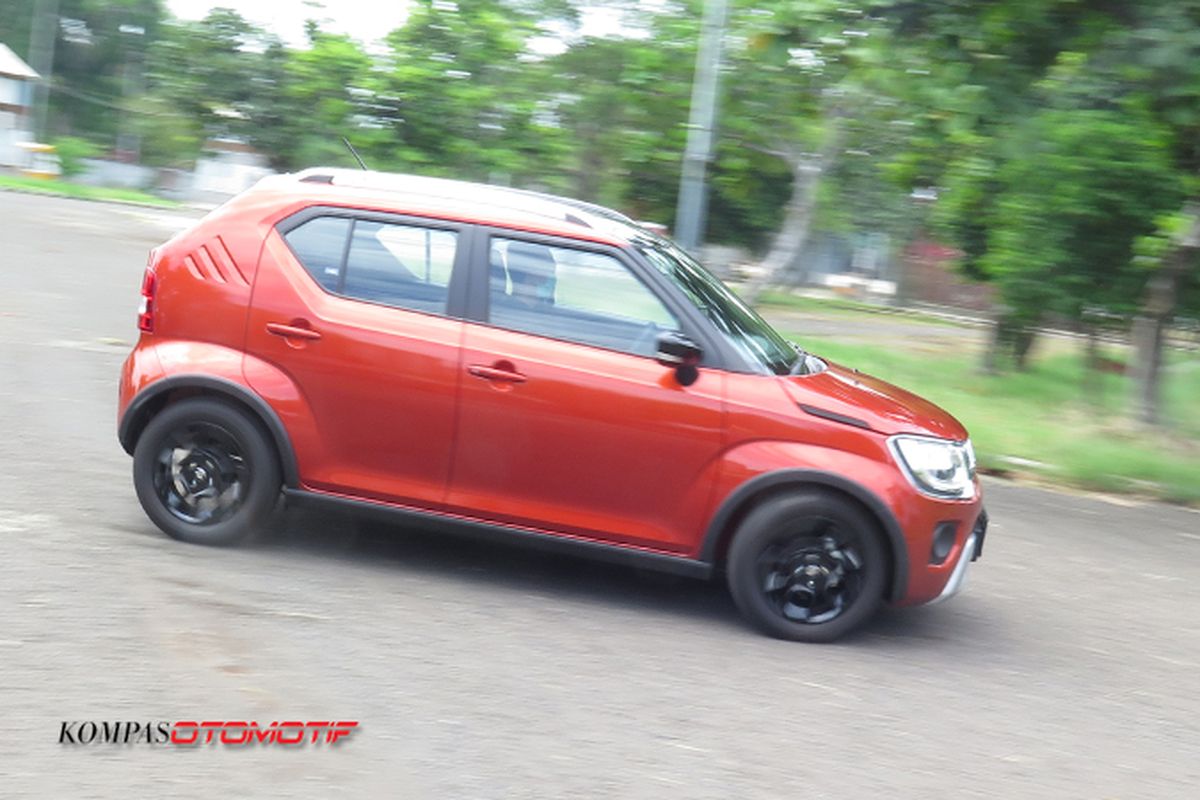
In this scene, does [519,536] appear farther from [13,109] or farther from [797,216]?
[13,109]

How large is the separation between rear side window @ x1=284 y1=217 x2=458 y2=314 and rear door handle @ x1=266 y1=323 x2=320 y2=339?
22cm

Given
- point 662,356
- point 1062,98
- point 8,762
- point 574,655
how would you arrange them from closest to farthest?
point 8,762
point 574,655
point 662,356
point 1062,98

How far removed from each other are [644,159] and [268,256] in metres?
19.5

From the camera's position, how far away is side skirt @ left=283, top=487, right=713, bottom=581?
6.45 m

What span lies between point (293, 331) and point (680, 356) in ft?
5.74

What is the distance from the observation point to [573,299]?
661 centimetres

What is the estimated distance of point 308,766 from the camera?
14.9 ft

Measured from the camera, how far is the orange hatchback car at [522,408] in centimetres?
632

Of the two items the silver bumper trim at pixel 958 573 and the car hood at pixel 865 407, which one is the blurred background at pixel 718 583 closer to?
the silver bumper trim at pixel 958 573

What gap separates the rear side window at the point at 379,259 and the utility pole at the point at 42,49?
231 feet

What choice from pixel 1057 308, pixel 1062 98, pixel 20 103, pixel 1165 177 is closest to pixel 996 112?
pixel 1062 98

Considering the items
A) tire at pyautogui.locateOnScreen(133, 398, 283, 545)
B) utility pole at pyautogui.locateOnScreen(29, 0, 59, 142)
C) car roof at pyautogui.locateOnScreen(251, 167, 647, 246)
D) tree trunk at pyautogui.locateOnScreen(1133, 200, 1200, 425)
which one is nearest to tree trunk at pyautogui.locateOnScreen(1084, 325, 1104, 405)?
tree trunk at pyautogui.locateOnScreen(1133, 200, 1200, 425)

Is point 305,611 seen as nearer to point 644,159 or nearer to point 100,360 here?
point 100,360

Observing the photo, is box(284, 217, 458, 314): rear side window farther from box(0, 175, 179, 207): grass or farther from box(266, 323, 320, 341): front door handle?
box(0, 175, 179, 207): grass
